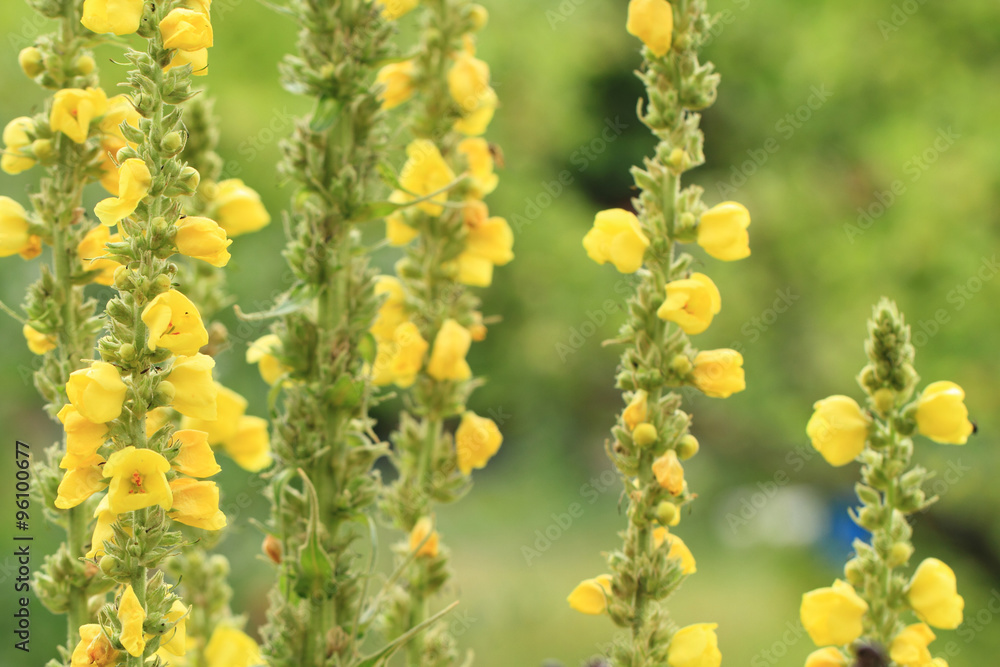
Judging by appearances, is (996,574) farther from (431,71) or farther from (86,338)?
(86,338)

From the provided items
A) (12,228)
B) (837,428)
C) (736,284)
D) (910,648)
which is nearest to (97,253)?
(12,228)

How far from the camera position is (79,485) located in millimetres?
661

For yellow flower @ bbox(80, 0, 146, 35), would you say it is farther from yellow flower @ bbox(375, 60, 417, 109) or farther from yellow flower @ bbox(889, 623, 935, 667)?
yellow flower @ bbox(889, 623, 935, 667)

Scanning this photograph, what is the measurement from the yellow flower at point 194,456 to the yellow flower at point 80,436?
0.17 feet

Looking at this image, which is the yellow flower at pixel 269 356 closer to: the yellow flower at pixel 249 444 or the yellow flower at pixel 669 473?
the yellow flower at pixel 249 444

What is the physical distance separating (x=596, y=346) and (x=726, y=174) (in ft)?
4.20

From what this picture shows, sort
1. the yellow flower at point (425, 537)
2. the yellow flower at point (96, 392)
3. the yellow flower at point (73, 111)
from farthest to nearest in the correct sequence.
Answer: the yellow flower at point (425, 537), the yellow flower at point (73, 111), the yellow flower at point (96, 392)

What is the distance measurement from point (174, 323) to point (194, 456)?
4.4 inches

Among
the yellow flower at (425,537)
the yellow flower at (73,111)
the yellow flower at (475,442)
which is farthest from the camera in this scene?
the yellow flower at (475,442)

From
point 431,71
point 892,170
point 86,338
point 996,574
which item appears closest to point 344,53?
point 431,71

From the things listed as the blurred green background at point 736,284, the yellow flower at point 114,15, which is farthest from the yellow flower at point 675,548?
the blurred green background at point 736,284

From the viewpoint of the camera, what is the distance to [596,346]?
5719 millimetres

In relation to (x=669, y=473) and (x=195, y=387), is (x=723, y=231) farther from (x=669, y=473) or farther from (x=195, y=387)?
(x=195, y=387)

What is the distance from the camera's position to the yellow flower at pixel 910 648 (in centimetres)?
79
